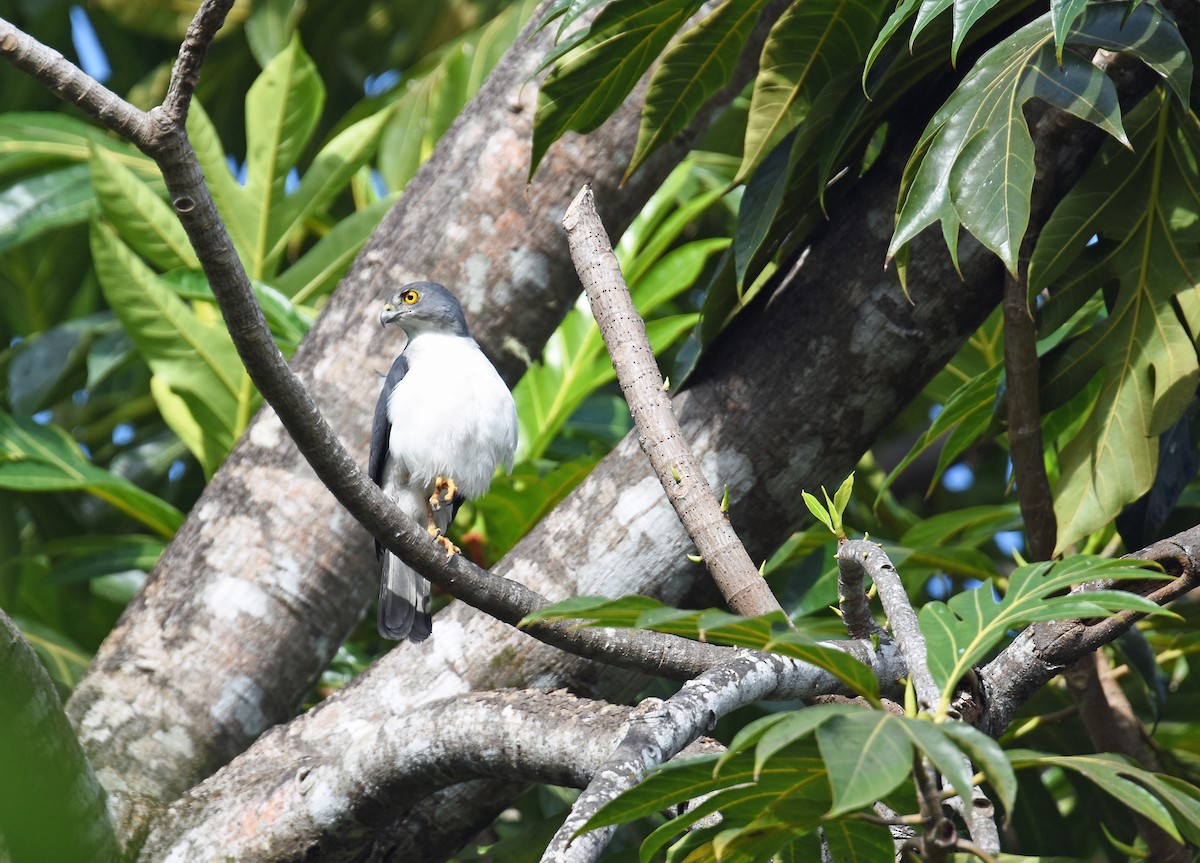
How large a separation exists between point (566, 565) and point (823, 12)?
4.76 ft

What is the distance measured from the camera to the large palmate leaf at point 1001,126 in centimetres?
219

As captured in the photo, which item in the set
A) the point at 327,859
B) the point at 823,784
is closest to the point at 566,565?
the point at 327,859

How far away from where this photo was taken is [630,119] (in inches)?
143

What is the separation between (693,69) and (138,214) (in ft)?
8.17

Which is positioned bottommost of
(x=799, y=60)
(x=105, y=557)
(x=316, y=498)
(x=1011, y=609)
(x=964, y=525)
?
(x=964, y=525)

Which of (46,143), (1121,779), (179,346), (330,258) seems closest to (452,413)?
(179,346)

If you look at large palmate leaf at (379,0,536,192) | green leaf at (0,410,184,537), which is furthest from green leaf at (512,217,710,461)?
green leaf at (0,410,184,537)

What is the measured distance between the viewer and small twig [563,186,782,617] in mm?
2324

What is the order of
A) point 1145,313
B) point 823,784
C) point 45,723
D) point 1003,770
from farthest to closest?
point 1145,313, point 45,723, point 823,784, point 1003,770

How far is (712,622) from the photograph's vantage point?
1.45 meters

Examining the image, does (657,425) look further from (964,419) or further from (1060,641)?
(964,419)

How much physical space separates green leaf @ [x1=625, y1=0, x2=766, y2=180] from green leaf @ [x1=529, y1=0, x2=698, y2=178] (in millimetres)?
53

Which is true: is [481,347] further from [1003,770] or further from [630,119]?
[1003,770]

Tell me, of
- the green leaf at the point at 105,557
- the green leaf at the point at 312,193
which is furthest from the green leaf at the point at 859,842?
the green leaf at the point at 312,193
